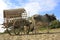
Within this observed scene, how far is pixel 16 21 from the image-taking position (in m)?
19.8

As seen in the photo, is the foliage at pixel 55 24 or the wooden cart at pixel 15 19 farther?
the foliage at pixel 55 24

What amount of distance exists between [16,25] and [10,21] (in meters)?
0.69

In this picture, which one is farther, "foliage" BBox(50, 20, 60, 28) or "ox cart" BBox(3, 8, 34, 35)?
"foliage" BBox(50, 20, 60, 28)

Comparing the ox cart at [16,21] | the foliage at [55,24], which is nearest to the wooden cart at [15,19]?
the ox cart at [16,21]

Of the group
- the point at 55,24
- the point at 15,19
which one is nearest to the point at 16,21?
the point at 15,19

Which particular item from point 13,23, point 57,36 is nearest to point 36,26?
point 13,23

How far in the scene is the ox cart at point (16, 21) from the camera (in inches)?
770

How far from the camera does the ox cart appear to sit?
19.5 metres

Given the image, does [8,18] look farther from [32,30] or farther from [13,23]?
[32,30]

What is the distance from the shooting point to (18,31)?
66.9 feet

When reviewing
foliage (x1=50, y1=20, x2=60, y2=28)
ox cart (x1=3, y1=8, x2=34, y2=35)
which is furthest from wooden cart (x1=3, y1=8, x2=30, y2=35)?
foliage (x1=50, y1=20, x2=60, y2=28)

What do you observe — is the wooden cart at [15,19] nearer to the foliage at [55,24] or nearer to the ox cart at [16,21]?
the ox cart at [16,21]

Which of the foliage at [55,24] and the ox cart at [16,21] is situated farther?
the foliage at [55,24]

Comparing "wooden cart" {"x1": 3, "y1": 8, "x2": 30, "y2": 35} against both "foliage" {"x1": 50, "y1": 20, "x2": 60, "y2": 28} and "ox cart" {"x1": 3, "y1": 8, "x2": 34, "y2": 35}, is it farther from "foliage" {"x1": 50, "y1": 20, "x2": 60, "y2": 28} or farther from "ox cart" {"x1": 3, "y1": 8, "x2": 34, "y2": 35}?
"foliage" {"x1": 50, "y1": 20, "x2": 60, "y2": 28}
